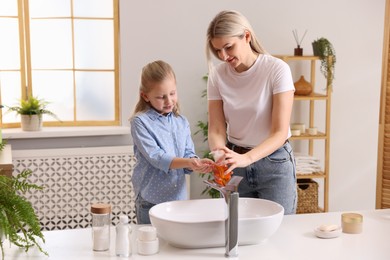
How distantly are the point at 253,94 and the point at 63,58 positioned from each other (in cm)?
222

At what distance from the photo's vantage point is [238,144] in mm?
2523

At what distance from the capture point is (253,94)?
2.45 metres

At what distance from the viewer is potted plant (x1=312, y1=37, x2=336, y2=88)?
4285 millimetres

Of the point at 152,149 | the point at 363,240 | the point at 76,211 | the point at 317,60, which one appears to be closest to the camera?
the point at 363,240

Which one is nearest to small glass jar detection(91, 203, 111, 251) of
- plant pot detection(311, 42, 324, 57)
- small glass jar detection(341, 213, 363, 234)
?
small glass jar detection(341, 213, 363, 234)

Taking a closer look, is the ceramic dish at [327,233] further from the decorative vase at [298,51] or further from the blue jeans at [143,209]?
the decorative vase at [298,51]

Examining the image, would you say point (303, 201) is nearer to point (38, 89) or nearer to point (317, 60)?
point (317, 60)

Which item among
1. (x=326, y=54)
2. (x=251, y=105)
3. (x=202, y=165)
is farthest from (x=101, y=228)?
(x=326, y=54)

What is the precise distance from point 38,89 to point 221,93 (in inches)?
84.4

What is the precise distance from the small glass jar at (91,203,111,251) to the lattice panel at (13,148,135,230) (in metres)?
2.22

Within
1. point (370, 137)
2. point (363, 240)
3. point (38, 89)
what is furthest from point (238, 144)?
point (370, 137)

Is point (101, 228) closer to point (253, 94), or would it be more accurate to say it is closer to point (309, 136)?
point (253, 94)

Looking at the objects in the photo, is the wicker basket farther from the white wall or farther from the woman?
the woman

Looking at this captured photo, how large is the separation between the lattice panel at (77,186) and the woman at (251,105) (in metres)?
1.81
